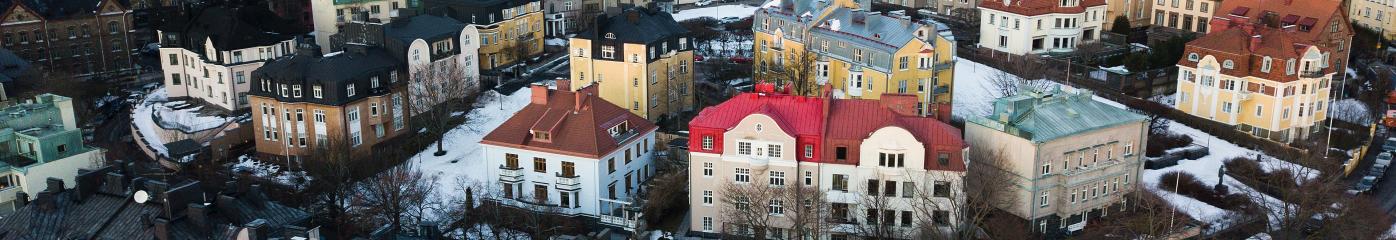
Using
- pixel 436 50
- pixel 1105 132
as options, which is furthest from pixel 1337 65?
pixel 436 50

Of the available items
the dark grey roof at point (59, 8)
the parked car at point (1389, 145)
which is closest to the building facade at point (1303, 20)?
the parked car at point (1389, 145)

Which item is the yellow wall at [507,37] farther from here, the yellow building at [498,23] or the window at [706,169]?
the window at [706,169]

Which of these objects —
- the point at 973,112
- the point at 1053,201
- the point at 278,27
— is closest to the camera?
the point at 1053,201

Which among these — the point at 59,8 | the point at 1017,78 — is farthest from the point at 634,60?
the point at 59,8

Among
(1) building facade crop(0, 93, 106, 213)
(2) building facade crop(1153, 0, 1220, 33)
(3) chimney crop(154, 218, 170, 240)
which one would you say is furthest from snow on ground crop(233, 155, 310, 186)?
(2) building facade crop(1153, 0, 1220, 33)

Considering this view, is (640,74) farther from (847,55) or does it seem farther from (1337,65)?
(1337,65)
